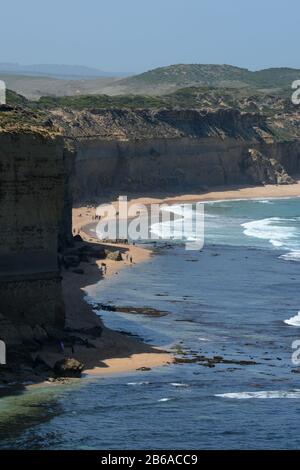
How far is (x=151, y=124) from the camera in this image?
98875 millimetres

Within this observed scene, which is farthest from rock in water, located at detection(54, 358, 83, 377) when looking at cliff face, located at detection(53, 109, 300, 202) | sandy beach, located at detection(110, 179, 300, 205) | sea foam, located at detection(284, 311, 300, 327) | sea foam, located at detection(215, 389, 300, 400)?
sandy beach, located at detection(110, 179, 300, 205)

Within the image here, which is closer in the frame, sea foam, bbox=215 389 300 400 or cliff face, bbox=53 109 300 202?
sea foam, bbox=215 389 300 400

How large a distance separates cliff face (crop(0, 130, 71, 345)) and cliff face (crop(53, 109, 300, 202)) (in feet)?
158

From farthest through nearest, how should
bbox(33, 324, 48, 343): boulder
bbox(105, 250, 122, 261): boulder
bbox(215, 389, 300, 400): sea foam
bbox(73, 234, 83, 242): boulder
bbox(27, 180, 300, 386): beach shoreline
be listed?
bbox(73, 234, 83, 242): boulder, bbox(105, 250, 122, 261): boulder, bbox(33, 324, 48, 343): boulder, bbox(27, 180, 300, 386): beach shoreline, bbox(215, 389, 300, 400): sea foam

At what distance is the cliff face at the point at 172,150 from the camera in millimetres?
88188

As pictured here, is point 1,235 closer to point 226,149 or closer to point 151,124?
point 151,124

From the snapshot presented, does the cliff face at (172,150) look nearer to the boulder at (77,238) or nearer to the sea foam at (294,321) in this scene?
the boulder at (77,238)

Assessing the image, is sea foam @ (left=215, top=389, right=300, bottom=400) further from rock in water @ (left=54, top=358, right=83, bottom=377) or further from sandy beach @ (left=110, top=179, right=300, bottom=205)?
sandy beach @ (left=110, top=179, right=300, bottom=205)

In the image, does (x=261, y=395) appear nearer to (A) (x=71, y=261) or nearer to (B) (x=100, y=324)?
(B) (x=100, y=324)

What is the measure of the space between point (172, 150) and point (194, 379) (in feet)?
224

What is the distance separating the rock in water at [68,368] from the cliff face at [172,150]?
51.8 m

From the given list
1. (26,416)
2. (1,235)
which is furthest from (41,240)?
(26,416)

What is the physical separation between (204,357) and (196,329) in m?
4.80

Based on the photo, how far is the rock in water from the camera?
101 ft
